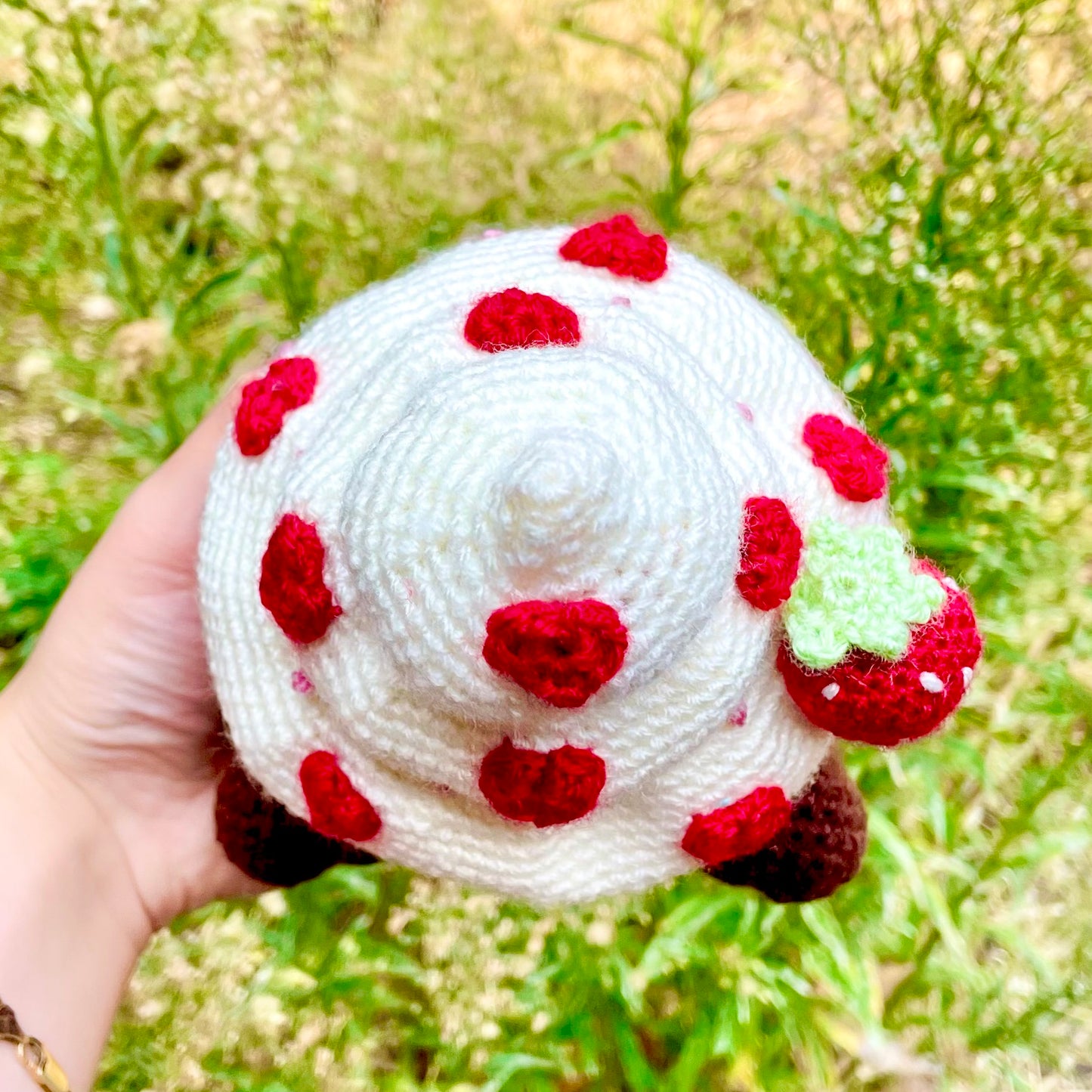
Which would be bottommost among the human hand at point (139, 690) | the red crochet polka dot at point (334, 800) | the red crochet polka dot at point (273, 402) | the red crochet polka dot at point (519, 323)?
the human hand at point (139, 690)

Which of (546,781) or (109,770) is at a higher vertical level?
(546,781)

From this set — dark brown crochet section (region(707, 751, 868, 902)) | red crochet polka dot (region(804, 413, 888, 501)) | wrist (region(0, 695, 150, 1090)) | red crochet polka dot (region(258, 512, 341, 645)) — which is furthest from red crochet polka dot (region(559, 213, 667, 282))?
wrist (region(0, 695, 150, 1090))

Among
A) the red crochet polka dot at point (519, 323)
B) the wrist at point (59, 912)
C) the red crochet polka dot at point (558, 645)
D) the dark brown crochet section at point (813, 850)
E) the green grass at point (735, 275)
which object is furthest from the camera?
the green grass at point (735, 275)

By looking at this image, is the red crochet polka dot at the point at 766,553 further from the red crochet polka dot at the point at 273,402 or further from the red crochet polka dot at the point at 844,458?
the red crochet polka dot at the point at 273,402

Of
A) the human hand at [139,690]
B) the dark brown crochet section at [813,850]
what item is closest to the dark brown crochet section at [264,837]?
the human hand at [139,690]

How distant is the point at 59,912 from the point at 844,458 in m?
0.72

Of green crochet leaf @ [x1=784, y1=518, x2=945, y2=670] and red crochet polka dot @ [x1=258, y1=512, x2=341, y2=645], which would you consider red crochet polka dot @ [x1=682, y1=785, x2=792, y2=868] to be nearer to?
green crochet leaf @ [x1=784, y1=518, x2=945, y2=670]

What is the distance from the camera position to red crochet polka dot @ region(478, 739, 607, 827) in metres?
0.52

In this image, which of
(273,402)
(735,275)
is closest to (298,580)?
(273,402)

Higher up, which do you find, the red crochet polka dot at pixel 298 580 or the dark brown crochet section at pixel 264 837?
the red crochet polka dot at pixel 298 580

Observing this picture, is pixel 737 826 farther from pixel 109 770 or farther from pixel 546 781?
pixel 109 770

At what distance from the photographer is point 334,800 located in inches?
22.7

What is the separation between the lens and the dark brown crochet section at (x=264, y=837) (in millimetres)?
702

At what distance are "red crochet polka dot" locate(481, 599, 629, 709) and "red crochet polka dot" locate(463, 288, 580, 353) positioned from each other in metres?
0.17
